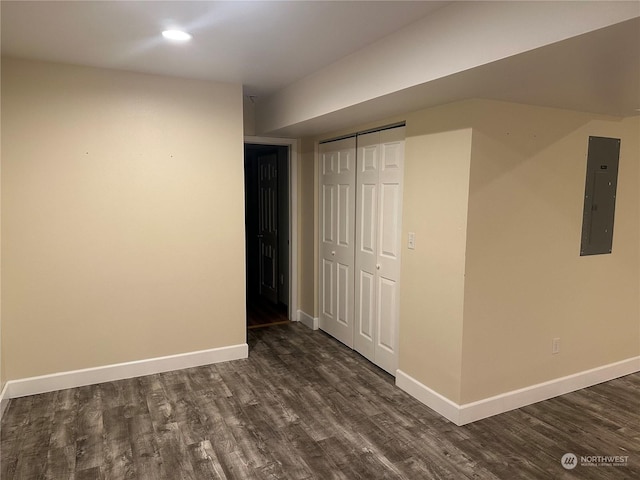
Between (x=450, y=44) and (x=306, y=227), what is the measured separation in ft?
9.42

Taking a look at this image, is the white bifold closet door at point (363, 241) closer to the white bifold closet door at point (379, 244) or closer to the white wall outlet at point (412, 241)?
the white bifold closet door at point (379, 244)

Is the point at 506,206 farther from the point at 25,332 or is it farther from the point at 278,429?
the point at 25,332

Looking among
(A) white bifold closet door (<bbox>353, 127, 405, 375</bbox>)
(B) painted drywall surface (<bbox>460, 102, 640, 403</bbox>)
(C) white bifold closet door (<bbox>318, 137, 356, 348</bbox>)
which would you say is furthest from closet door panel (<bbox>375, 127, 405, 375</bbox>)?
(B) painted drywall surface (<bbox>460, 102, 640, 403</bbox>)

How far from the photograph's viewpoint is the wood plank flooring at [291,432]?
2324mm

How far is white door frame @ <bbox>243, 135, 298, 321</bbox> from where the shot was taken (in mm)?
4531

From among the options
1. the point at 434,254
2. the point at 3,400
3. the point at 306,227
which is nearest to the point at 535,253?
the point at 434,254

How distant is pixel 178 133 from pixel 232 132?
450 mm

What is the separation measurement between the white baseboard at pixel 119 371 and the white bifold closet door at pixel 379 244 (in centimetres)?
119

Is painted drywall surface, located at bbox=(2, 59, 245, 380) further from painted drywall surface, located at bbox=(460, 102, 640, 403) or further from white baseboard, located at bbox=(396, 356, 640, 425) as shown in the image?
painted drywall surface, located at bbox=(460, 102, 640, 403)

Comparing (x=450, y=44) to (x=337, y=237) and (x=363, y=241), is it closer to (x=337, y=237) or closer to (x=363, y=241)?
(x=363, y=241)

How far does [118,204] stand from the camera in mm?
3260

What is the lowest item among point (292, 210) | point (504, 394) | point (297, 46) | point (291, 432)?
point (291, 432)

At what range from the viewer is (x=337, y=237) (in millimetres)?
4211

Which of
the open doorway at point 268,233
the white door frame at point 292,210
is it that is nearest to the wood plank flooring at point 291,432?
the white door frame at point 292,210
